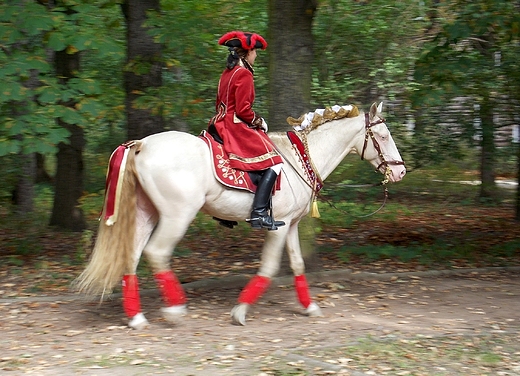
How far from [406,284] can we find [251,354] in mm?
3725

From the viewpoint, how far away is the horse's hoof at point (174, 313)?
24.4 feet

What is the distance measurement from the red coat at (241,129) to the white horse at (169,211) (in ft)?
0.86

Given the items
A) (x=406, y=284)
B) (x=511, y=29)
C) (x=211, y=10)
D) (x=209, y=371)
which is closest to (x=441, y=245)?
(x=406, y=284)

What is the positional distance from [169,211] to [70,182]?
19.1 ft

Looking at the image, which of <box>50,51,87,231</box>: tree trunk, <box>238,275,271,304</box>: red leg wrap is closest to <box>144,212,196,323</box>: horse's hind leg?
<box>238,275,271,304</box>: red leg wrap

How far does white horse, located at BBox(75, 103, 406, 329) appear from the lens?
7.25 metres

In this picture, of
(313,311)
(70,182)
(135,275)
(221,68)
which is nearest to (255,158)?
(135,275)

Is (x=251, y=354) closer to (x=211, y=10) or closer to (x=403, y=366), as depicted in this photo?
(x=403, y=366)

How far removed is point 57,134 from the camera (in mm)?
8375

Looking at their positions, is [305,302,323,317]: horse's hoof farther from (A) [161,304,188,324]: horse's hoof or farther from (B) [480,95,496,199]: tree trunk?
(B) [480,95,496,199]: tree trunk

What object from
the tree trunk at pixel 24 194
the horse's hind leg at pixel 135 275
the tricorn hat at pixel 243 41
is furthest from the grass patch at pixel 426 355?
the tree trunk at pixel 24 194

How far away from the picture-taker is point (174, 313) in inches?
293

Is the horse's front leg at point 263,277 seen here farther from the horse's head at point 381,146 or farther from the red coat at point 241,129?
the horse's head at point 381,146

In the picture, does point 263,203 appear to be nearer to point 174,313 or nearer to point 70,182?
point 174,313
